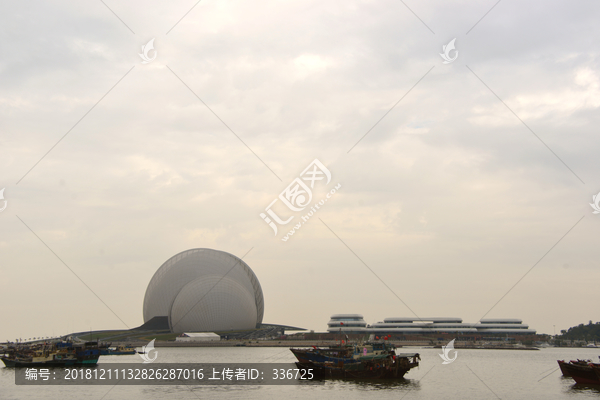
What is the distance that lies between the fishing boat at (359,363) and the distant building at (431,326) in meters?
120

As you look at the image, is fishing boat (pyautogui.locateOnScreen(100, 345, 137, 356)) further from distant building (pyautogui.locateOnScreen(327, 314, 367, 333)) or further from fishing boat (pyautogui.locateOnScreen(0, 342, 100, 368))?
distant building (pyautogui.locateOnScreen(327, 314, 367, 333))

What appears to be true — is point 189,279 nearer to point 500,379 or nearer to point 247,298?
point 247,298

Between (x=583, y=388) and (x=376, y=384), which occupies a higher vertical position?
(x=376, y=384)

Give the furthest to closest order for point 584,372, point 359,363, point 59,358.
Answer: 1. point 59,358
2. point 359,363
3. point 584,372

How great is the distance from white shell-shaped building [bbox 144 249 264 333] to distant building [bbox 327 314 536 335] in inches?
1125

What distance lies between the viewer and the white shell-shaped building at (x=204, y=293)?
135 m

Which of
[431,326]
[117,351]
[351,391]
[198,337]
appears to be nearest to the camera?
[351,391]

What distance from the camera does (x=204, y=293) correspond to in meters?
136

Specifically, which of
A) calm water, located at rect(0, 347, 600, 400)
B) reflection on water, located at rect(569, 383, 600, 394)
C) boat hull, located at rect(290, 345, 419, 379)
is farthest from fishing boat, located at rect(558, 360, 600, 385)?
A: boat hull, located at rect(290, 345, 419, 379)

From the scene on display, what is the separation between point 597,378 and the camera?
4916cm

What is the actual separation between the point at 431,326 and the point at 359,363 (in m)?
132

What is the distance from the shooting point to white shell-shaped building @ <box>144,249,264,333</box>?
5330 inches

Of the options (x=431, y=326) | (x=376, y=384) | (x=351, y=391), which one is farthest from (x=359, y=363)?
(x=431, y=326)

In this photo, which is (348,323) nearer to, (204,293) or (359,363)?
(204,293)
